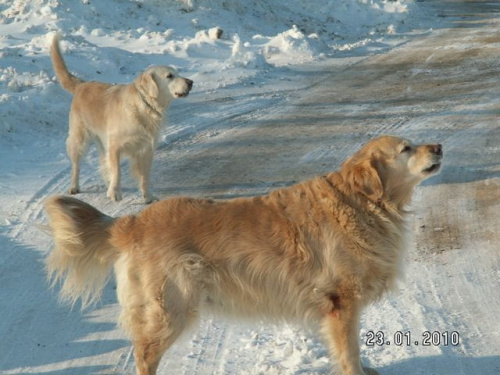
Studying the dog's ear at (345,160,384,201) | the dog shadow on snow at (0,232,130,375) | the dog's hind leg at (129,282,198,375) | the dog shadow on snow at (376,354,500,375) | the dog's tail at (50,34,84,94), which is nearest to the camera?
the dog's hind leg at (129,282,198,375)

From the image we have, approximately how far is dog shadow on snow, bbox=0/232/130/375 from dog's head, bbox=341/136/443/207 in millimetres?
2232

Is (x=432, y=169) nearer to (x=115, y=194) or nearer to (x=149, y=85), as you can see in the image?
(x=149, y=85)

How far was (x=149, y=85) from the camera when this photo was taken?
8328 millimetres

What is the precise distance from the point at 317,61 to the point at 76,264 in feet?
44.3

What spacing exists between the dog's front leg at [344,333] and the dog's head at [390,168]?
2.47 ft

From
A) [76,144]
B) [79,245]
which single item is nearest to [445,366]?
[79,245]

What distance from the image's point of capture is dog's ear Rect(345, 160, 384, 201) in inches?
183

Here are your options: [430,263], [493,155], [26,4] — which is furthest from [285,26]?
[430,263]

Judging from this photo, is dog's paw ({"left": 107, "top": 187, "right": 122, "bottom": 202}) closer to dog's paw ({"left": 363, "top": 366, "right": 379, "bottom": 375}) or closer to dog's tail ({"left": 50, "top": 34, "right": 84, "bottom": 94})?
dog's tail ({"left": 50, "top": 34, "right": 84, "bottom": 94})

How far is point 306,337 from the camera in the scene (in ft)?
17.1

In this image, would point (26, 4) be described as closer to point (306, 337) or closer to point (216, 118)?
point (216, 118)

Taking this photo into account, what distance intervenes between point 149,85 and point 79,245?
419 centimetres
